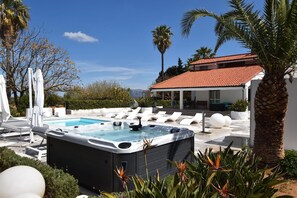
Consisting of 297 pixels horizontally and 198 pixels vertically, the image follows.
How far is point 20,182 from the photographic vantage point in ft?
15.6

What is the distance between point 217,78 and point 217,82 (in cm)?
189

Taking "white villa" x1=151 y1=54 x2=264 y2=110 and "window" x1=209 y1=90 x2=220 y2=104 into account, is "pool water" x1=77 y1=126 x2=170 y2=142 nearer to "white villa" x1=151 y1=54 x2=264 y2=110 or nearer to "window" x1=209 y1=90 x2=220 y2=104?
"white villa" x1=151 y1=54 x2=264 y2=110

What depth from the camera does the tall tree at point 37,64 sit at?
91.8 ft

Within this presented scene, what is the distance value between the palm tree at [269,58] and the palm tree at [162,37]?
1724 inches

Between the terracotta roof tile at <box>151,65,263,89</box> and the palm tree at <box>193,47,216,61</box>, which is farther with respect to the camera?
the palm tree at <box>193,47,216,61</box>

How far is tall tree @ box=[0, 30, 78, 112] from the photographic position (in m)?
28.0

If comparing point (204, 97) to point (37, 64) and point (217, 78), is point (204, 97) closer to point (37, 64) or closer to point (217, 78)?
point (217, 78)

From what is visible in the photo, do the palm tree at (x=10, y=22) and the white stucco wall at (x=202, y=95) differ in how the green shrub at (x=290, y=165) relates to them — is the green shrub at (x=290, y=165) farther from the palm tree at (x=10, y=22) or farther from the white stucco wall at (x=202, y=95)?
the palm tree at (x=10, y=22)

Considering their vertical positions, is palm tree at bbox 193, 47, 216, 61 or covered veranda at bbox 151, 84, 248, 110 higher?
palm tree at bbox 193, 47, 216, 61

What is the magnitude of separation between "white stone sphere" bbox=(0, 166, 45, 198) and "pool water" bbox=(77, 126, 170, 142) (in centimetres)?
590

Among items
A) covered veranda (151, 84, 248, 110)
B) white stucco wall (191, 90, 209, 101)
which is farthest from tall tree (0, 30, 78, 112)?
white stucco wall (191, 90, 209, 101)

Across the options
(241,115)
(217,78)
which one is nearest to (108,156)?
(241,115)

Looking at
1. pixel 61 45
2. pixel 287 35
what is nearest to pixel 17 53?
pixel 61 45

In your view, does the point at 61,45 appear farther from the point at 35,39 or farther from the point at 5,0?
the point at 5,0
